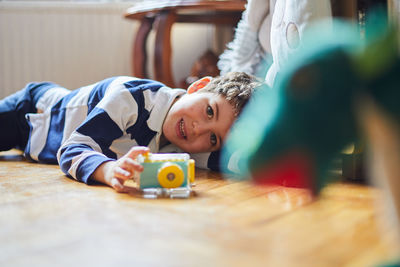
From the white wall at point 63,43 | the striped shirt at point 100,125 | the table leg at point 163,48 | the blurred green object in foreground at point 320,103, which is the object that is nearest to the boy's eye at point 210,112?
the striped shirt at point 100,125

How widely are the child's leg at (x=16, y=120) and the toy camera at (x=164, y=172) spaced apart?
697 mm

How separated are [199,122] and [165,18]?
78cm

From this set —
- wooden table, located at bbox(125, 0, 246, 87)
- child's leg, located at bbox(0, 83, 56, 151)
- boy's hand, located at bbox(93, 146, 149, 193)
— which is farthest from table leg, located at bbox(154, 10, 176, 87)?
boy's hand, located at bbox(93, 146, 149, 193)

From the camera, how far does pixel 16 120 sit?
1.40 meters

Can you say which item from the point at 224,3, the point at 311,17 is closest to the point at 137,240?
the point at 311,17

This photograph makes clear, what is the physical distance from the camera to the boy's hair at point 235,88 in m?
1.04

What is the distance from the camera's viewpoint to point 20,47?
2152 mm

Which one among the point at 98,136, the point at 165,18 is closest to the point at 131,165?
the point at 98,136

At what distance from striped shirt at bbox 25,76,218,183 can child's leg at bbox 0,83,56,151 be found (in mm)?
80

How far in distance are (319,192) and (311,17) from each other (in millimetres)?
580

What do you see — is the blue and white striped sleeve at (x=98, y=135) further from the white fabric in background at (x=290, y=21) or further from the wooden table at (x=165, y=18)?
the wooden table at (x=165, y=18)

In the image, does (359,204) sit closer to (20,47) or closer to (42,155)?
(42,155)

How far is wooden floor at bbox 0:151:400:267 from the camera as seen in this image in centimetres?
50

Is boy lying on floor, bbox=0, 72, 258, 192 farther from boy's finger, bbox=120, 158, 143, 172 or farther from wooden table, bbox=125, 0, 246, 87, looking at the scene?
wooden table, bbox=125, 0, 246, 87
